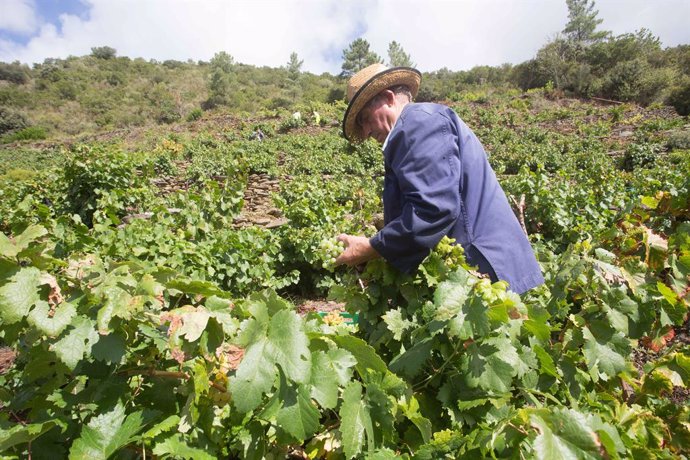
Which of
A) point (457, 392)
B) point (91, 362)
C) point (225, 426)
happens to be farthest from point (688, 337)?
point (91, 362)

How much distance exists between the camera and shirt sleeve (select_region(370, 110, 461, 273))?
147 cm

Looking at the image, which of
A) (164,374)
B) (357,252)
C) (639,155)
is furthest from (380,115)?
(639,155)

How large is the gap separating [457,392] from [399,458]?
1.22 feet

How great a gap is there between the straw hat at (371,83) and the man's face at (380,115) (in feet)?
0.12

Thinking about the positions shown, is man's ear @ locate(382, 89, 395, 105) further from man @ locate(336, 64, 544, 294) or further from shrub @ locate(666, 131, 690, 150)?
shrub @ locate(666, 131, 690, 150)

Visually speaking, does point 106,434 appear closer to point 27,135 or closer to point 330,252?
point 330,252

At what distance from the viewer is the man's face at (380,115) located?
2047 mm

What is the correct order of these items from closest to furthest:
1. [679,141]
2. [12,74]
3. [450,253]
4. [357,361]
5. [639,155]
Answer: [357,361] → [450,253] → [639,155] → [679,141] → [12,74]

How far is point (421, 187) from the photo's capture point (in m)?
1.55

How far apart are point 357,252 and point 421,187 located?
40cm

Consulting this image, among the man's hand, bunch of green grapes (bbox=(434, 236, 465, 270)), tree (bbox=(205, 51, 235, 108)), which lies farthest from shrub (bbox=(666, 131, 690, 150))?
tree (bbox=(205, 51, 235, 108))

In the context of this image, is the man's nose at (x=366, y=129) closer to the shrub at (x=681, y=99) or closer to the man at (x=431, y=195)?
the man at (x=431, y=195)

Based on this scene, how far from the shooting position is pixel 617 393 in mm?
1662

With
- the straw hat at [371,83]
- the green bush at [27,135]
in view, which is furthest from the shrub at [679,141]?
the green bush at [27,135]
